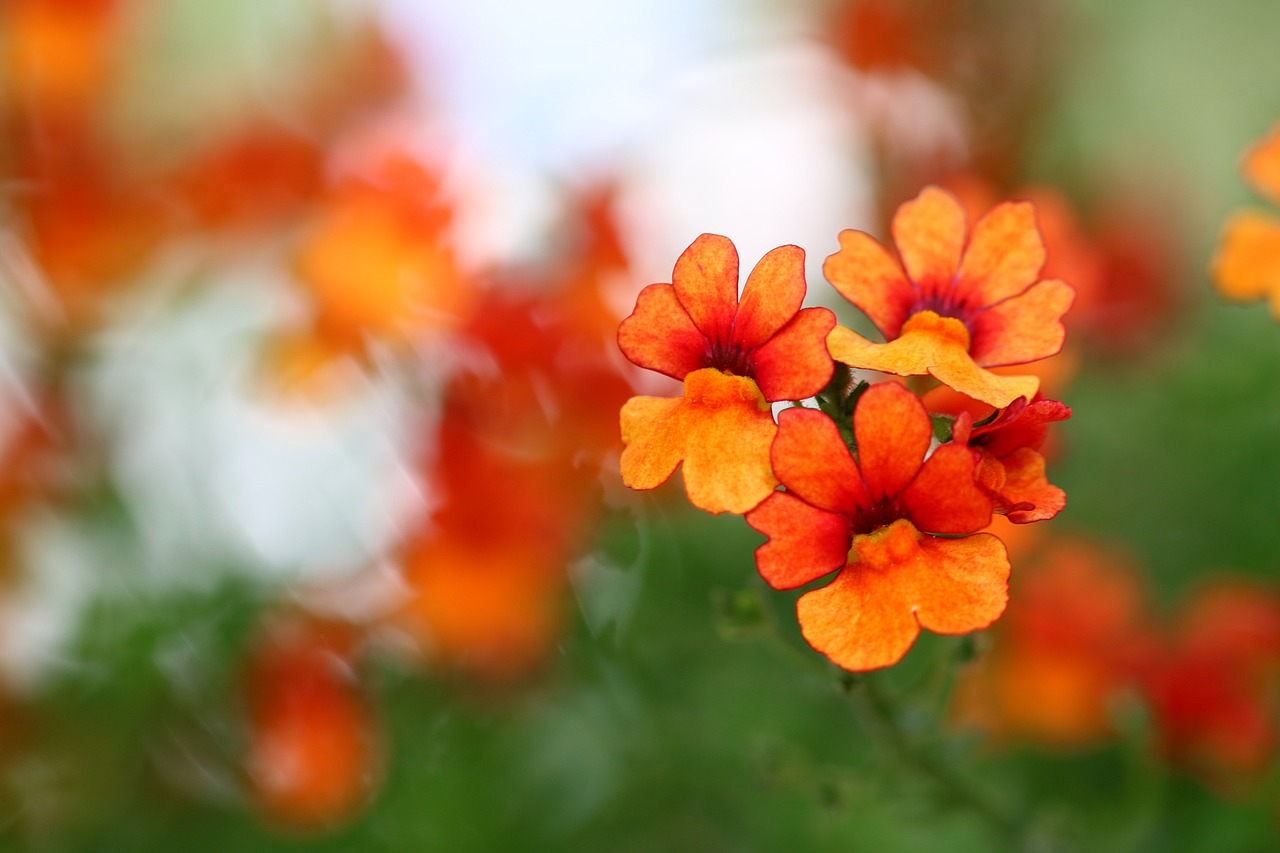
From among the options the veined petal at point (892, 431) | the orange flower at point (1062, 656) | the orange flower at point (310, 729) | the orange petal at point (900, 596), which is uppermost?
the veined petal at point (892, 431)

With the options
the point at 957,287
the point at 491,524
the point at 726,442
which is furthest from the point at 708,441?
the point at 491,524

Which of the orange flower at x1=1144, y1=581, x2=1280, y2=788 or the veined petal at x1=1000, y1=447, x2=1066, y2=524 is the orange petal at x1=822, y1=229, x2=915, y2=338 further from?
the orange flower at x1=1144, y1=581, x2=1280, y2=788

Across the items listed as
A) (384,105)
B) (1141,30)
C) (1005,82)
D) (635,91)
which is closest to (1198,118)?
(1141,30)

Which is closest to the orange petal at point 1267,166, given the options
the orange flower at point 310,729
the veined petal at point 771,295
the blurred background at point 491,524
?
the blurred background at point 491,524

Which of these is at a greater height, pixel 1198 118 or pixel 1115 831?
pixel 1198 118

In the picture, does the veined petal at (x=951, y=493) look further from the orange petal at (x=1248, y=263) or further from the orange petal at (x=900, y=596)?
the orange petal at (x=1248, y=263)

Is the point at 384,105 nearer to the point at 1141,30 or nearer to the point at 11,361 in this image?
the point at 11,361

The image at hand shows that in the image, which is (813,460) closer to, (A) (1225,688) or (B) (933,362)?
(B) (933,362)
